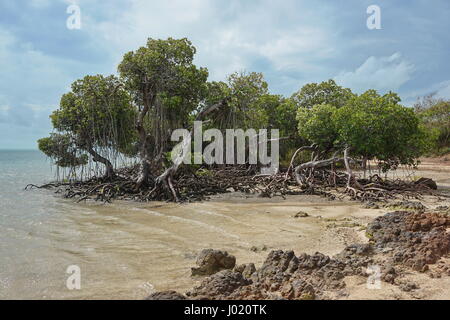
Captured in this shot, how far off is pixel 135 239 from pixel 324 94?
17.2 m

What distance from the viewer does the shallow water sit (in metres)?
5.55

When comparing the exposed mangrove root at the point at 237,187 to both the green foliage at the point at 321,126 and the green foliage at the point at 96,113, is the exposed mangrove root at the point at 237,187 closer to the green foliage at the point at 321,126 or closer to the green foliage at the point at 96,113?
the green foliage at the point at 321,126

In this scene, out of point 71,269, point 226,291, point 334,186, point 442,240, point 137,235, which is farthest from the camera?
point 334,186

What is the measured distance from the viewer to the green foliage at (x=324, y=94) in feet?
70.5

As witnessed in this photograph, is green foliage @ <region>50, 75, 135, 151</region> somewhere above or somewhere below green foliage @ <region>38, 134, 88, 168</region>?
above

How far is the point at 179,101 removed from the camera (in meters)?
15.2

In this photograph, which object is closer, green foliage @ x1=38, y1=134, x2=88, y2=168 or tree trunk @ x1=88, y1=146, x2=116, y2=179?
tree trunk @ x1=88, y1=146, x2=116, y2=179

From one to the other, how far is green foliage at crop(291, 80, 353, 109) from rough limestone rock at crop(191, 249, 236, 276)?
699 inches

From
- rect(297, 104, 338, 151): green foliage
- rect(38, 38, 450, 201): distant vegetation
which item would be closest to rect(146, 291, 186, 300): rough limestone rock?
rect(38, 38, 450, 201): distant vegetation

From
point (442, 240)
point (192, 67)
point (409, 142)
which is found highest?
point (192, 67)

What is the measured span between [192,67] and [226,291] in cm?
1295

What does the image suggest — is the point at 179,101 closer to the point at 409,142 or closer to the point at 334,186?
the point at 334,186

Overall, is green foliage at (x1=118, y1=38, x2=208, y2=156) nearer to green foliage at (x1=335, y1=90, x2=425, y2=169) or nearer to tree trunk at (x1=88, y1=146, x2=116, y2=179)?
tree trunk at (x1=88, y1=146, x2=116, y2=179)

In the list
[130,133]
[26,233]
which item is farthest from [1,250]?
[130,133]
